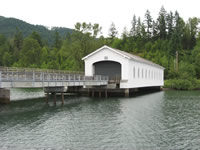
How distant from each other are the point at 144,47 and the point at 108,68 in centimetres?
6462

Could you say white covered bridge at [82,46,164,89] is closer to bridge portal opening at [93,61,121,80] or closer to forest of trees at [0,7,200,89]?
bridge portal opening at [93,61,121,80]

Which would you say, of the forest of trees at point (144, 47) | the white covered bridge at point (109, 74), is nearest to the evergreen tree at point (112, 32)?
the forest of trees at point (144, 47)

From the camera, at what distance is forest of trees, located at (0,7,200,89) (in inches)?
2231

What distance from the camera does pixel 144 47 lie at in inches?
4028

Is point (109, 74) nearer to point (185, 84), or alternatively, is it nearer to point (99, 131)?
point (185, 84)

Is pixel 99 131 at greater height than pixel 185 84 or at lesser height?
lesser

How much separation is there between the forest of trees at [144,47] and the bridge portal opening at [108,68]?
15336 millimetres

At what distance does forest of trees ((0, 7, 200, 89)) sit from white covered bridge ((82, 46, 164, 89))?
15472 mm

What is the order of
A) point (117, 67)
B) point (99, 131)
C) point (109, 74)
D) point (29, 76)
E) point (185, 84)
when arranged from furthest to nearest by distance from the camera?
point (185, 84), point (109, 74), point (117, 67), point (29, 76), point (99, 131)

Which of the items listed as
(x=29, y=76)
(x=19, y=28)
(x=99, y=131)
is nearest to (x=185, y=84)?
(x=29, y=76)

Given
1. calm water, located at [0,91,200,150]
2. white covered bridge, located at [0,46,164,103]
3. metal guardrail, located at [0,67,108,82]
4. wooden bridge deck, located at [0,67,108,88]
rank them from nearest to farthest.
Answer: calm water, located at [0,91,200,150], wooden bridge deck, located at [0,67,108,88], metal guardrail, located at [0,67,108,82], white covered bridge, located at [0,46,164,103]

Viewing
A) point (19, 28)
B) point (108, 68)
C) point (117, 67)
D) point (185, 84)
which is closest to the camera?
point (117, 67)

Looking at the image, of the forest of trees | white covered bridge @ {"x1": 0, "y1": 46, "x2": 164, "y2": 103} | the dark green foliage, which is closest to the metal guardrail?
white covered bridge @ {"x1": 0, "y1": 46, "x2": 164, "y2": 103}

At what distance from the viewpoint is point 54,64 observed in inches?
3147
